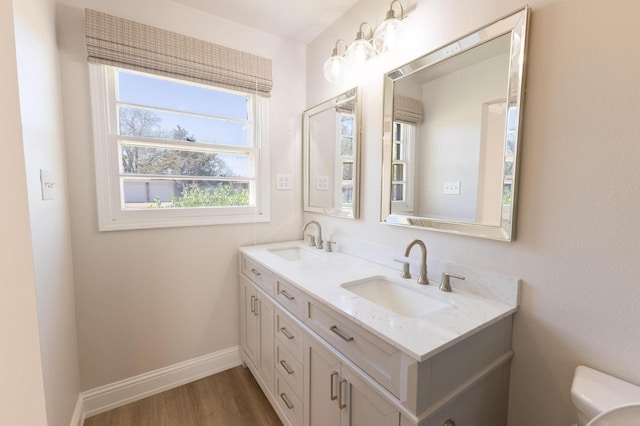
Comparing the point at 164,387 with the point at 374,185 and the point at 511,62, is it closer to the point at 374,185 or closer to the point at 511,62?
the point at 374,185

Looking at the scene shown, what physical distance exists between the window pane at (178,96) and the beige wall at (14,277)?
33.1 inches

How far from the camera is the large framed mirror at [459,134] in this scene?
1.02 meters

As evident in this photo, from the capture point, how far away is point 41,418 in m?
0.98

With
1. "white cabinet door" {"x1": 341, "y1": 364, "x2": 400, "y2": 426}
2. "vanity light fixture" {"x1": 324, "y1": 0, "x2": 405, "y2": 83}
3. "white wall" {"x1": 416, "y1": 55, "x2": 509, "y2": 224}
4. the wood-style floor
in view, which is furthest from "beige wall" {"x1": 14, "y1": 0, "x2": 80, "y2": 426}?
"white wall" {"x1": 416, "y1": 55, "x2": 509, "y2": 224}

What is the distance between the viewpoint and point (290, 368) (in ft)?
4.53

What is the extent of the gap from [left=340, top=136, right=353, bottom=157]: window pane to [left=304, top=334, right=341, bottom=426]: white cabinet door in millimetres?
1156

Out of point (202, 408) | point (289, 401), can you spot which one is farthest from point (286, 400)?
point (202, 408)

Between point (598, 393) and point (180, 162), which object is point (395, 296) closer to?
point (598, 393)

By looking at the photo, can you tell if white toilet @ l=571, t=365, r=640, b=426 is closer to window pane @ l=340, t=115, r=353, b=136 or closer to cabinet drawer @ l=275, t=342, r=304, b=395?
cabinet drawer @ l=275, t=342, r=304, b=395

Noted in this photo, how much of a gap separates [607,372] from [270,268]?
1.37m

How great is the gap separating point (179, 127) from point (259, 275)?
1.14m

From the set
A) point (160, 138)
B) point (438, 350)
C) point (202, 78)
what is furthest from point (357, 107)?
point (438, 350)

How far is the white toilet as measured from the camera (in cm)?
74

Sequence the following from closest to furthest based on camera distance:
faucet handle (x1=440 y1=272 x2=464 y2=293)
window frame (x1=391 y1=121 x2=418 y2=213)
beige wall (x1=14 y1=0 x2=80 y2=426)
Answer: beige wall (x1=14 y1=0 x2=80 y2=426)
faucet handle (x1=440 y1=272 x2=464 y2=293)
window frame (x1=391 y1=121 x2=418 y2=213)
